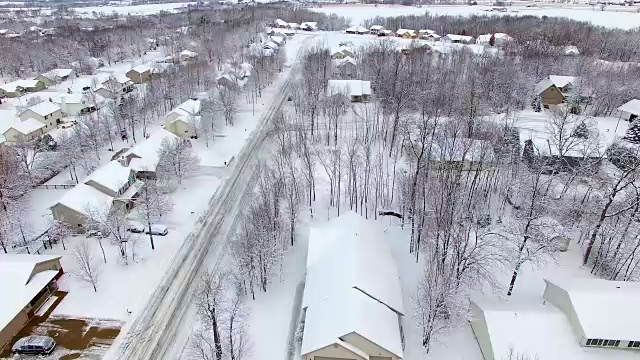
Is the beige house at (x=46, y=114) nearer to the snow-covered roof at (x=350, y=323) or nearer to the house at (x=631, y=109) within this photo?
the snow-covered roof at (x=350, y=323)

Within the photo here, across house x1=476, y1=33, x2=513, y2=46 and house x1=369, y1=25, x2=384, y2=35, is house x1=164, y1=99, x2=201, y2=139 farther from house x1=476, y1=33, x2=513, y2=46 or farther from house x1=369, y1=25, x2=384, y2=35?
house x1=369, y1=25, x2=384, y2=35

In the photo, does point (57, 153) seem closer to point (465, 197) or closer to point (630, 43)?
point (465, 197)

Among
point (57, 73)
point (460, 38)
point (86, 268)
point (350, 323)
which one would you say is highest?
point (460, 38)

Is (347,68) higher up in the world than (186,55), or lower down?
lower down

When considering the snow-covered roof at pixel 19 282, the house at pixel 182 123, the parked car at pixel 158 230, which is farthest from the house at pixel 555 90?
the snow-covered roof at pixel 19 282

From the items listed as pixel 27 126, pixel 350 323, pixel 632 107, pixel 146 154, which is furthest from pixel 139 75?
pixel 632 107

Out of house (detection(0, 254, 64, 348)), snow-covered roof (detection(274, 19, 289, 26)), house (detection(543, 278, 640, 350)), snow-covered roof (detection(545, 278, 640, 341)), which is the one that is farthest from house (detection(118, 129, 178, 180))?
snow-covered roof (detection(274, 19, 289, 26))

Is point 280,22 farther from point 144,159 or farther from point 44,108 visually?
point 144,159
